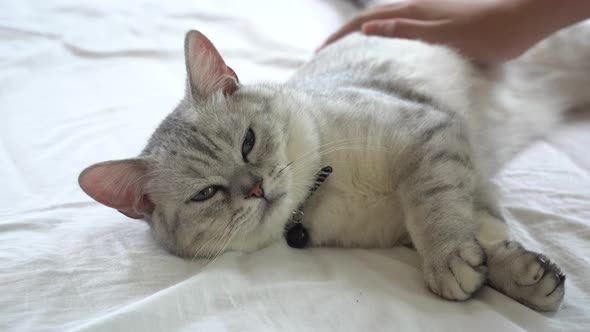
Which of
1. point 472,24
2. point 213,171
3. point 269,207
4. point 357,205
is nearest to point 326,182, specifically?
point 357,205

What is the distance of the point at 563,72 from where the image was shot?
220cm

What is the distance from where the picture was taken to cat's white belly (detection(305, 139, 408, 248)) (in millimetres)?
1413

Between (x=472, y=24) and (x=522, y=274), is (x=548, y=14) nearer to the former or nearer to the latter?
(x=472, y=24)

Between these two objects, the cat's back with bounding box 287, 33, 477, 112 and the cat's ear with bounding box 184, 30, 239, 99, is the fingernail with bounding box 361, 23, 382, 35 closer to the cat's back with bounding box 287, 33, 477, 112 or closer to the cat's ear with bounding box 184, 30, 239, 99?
the cat's back with bounding box 287, 33, 477, 112

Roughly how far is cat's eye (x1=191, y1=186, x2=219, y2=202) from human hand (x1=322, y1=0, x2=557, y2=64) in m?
1.23

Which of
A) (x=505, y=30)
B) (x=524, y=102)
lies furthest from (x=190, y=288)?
(x=524, y=102)

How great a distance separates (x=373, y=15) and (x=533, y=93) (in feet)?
2.81

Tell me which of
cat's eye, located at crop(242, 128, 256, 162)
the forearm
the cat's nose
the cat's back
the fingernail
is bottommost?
the cat's nose

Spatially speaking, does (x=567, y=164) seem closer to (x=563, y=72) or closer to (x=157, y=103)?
(x=563, y=72)

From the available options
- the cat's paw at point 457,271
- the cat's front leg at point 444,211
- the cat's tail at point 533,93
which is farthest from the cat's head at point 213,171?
the cat's tail at point 533,93

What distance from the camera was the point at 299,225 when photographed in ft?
4.69

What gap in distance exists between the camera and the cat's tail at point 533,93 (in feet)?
6.01

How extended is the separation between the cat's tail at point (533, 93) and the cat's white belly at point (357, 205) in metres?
0.50

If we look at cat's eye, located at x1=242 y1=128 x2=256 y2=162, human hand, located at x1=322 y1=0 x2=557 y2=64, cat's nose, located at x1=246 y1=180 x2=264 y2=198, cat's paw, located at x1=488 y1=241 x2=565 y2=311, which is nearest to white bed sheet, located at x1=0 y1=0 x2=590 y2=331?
cat's paw, located at x1=488 y1=241 x2=565 y2=311
